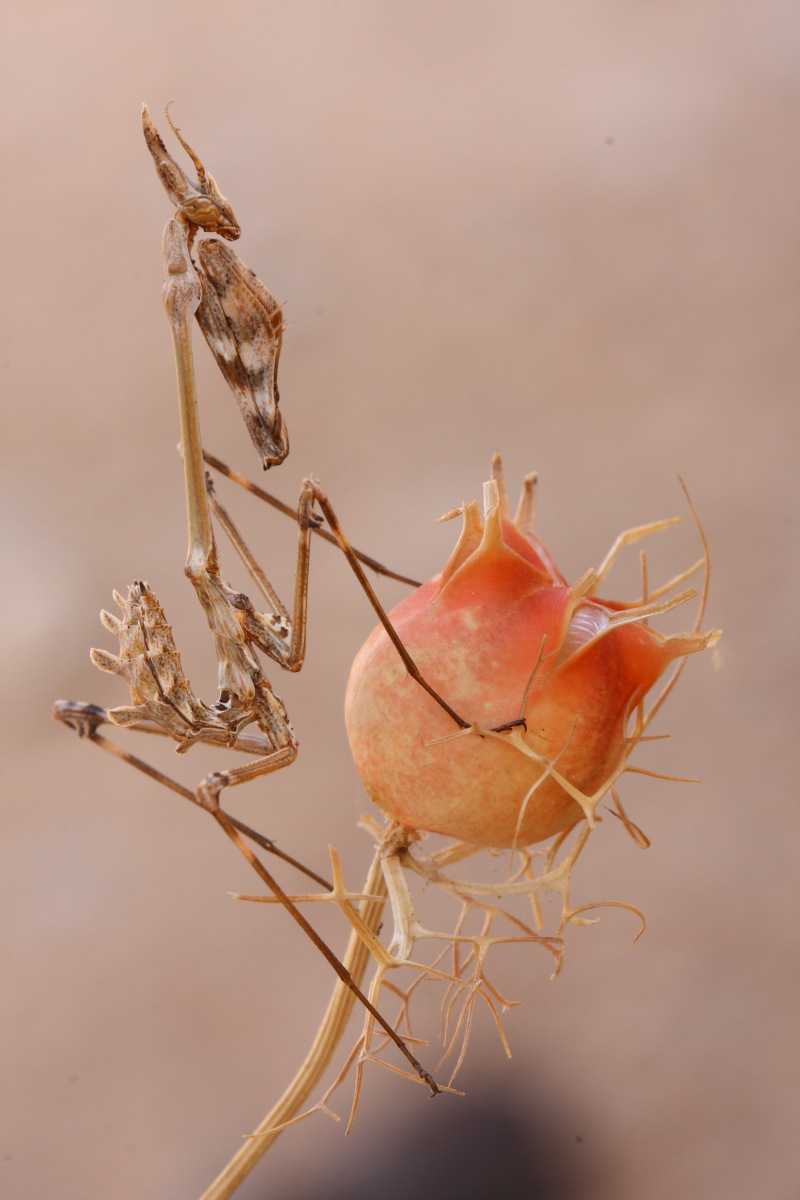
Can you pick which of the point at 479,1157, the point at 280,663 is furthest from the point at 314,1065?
the point at 479,1157

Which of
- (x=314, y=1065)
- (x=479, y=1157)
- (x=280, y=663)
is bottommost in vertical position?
(x=479, y=1157)

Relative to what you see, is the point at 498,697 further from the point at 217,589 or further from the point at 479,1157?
the point at 479,1157

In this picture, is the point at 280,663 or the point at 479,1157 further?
the point at 479,1157

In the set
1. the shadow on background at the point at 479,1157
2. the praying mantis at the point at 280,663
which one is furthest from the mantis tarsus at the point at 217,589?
the shadow on background at the point at 479,1157

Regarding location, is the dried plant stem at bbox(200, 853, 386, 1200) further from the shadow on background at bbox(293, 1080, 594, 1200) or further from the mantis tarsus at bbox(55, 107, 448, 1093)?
the shadow on background at bbox(293, 1080, 594, 1200)

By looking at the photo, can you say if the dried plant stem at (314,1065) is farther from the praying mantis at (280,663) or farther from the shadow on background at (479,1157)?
the shadow on background at (479,1157)

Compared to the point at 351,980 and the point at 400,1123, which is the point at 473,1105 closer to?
the point at 400,1123

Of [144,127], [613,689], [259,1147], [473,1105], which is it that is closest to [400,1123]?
[473,1105]

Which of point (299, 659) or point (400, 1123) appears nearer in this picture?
point (299, 659)

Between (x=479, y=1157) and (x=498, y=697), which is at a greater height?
(x=498, y=697)
